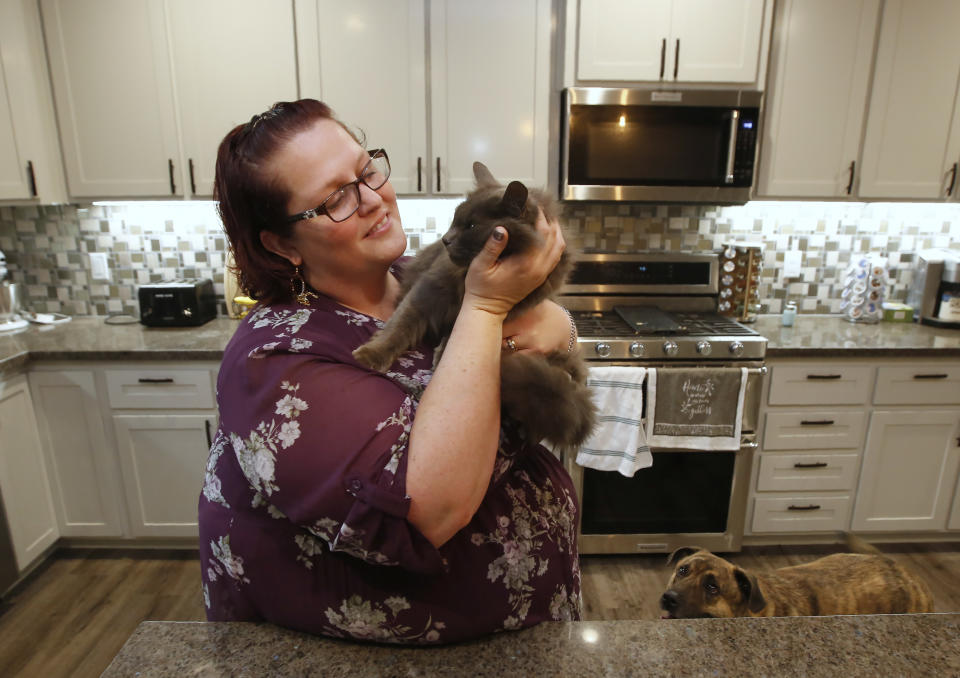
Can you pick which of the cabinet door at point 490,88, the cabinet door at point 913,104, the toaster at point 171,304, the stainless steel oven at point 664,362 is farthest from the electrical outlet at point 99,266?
the cabinet door at point 913,104

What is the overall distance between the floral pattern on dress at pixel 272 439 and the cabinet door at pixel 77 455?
7.07 ft

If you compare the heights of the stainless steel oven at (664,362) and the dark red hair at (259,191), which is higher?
the dark red hair at (259,191)

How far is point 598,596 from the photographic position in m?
2.37

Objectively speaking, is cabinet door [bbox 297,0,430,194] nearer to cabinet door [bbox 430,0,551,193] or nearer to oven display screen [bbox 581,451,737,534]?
cabinet door [bbox 430,0,551,193]

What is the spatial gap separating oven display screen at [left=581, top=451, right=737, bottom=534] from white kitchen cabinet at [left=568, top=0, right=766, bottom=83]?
1643 mm

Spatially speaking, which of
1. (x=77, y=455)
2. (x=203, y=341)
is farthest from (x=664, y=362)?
(x=77, y=455)

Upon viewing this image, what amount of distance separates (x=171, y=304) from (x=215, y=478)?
7.04ft

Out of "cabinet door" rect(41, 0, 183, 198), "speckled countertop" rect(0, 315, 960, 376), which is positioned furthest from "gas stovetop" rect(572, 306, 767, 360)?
"cabinet door" rect(41, 0, 183, 198)

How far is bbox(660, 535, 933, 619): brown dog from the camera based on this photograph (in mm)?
1499

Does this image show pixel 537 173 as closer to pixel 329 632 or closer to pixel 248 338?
pixel 248 338

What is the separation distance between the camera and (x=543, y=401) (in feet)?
2.70

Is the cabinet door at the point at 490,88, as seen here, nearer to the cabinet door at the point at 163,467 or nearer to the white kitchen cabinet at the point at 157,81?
the white kitchen cabinet at the point at 157,81

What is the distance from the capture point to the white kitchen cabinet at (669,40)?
2.34 metres

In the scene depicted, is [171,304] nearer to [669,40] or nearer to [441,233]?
[441,233]
